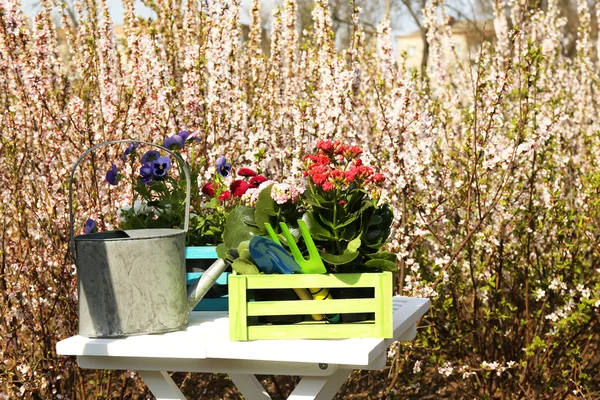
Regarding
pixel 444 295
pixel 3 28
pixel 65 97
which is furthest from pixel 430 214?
pixel 3 28

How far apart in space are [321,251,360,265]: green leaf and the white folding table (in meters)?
0.18

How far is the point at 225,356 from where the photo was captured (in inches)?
70.2

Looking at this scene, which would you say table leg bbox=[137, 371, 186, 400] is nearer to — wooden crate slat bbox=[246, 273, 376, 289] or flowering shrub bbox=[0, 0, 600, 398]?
wooden crate slat bbox=[246, 273, 376, 289]

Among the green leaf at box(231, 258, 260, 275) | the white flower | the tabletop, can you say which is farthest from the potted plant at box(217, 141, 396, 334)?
the white flower

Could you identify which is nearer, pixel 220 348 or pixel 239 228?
pixel 220 348

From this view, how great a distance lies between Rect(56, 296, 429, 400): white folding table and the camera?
5.74 feet

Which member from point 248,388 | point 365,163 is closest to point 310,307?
point 248,388

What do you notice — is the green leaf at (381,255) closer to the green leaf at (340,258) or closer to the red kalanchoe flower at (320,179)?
the green leaf at (340,258)

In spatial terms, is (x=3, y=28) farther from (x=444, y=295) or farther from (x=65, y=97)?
(x=444, y=295)

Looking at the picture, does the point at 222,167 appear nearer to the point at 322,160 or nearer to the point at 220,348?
the point at 322,160

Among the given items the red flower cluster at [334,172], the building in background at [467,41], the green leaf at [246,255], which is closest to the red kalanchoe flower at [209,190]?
the red flower cluster at [334,172]

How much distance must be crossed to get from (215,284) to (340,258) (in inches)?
23.0

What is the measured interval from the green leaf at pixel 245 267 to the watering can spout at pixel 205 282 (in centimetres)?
15

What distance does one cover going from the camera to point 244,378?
92.8 inches
